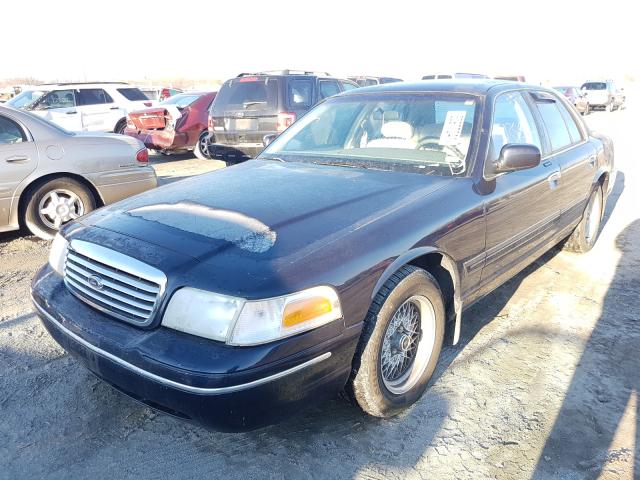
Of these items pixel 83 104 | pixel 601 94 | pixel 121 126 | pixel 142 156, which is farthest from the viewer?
pixel 601 94

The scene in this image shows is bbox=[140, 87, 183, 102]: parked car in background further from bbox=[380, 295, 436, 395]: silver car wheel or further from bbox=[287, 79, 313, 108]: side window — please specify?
bbox=[380, 295, 436, 395]: silver car wheel

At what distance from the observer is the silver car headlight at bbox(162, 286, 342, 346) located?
6.64ft

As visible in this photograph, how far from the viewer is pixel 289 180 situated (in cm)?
315

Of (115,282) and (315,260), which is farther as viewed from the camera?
(115,282)

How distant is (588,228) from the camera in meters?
5.36

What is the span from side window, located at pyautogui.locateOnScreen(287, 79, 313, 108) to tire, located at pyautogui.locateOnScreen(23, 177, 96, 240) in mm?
4105

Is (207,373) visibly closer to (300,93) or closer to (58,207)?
(58,207)

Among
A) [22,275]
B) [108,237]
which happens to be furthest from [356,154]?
[22,275]

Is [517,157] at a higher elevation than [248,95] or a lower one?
lower

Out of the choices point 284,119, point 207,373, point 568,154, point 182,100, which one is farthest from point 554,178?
point 182,100

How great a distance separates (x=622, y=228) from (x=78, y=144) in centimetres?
633

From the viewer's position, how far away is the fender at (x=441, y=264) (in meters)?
2.43

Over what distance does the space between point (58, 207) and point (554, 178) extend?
15.9 feet

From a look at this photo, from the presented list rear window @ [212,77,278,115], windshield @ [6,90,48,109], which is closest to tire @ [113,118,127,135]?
windshield @ [6,90,48,109]
